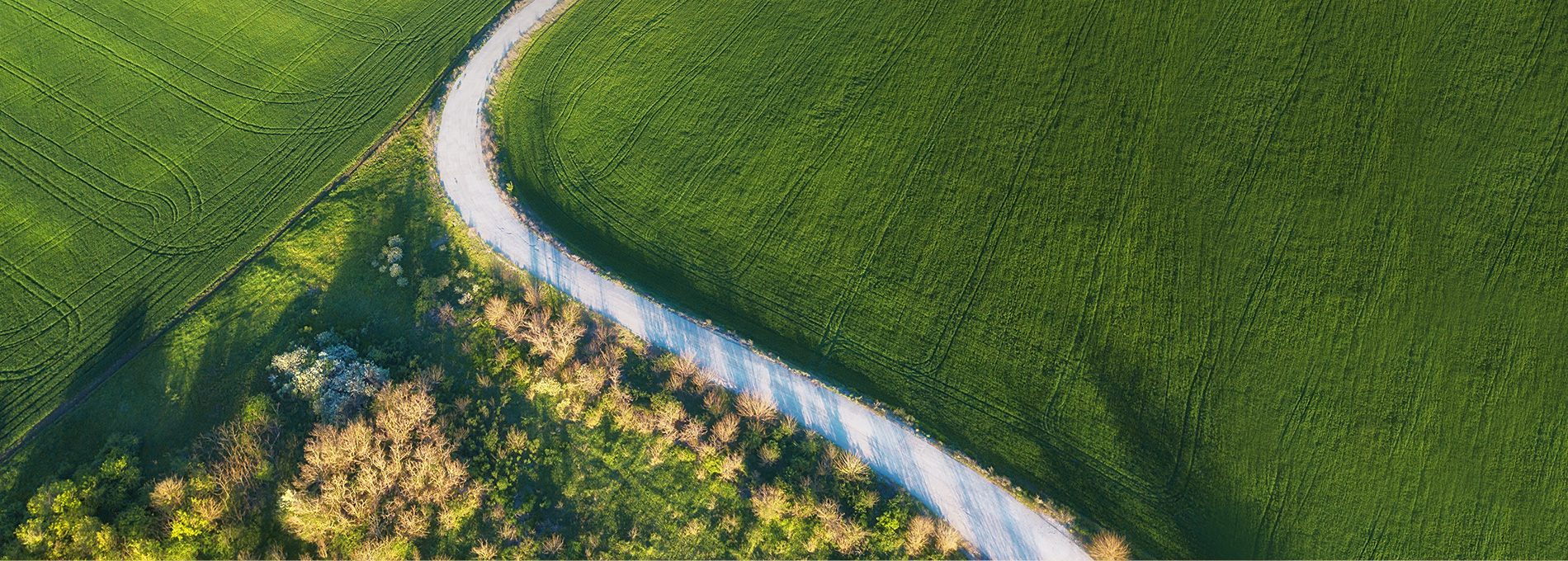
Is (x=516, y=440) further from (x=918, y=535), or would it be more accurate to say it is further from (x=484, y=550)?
(x=918, y=535)

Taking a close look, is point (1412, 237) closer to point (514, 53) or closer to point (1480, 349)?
point (1480, 349)

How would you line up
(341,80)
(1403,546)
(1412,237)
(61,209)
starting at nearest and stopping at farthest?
(1403,546), (1412,237), (61,209), (341,80)

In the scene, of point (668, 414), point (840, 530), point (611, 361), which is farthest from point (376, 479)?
point (840, 530)

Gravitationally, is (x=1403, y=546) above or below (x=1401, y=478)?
below

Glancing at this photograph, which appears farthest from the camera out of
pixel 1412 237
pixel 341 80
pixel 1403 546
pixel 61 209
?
pixel 341 80

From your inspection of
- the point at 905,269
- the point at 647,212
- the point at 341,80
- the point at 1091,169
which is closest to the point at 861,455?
the point at 905,269

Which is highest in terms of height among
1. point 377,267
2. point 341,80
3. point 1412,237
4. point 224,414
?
point 1412,237

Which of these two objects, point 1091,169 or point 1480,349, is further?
point 1091,169
